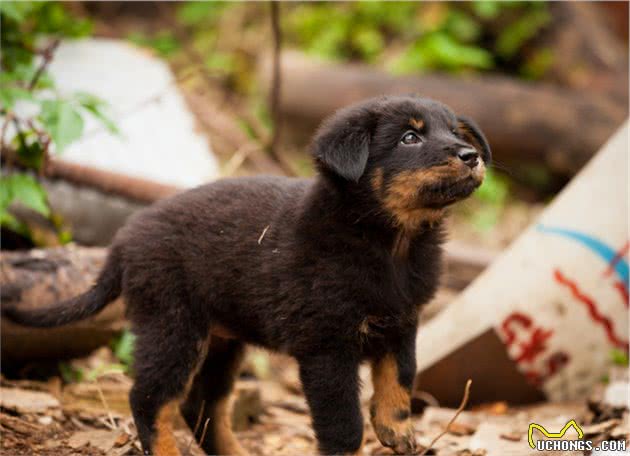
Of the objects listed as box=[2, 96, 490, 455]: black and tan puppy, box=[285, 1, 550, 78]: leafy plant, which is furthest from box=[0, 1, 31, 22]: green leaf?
box=[285, 1, 550, 78]: leafy plant

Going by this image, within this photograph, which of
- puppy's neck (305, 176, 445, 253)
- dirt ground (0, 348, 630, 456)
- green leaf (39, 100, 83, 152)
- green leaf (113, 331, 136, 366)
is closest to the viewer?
puppy's neck (305, 176, 445, 253)

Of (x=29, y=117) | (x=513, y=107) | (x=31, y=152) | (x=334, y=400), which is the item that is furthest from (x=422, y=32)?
(x=334, y=400)

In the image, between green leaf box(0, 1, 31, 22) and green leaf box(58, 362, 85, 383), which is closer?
green leaf box(0, 1, 31, 22)

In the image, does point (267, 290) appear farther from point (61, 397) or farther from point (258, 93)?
point (258, 93)

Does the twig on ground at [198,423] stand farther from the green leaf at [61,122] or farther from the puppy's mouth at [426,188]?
the green leaf at [61,122]

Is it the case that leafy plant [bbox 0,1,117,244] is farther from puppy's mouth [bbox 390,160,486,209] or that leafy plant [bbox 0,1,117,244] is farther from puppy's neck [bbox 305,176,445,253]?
puppy's mouth [bbox 390,160,486,209]

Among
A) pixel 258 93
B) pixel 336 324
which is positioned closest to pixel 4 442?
pixel 336 324
